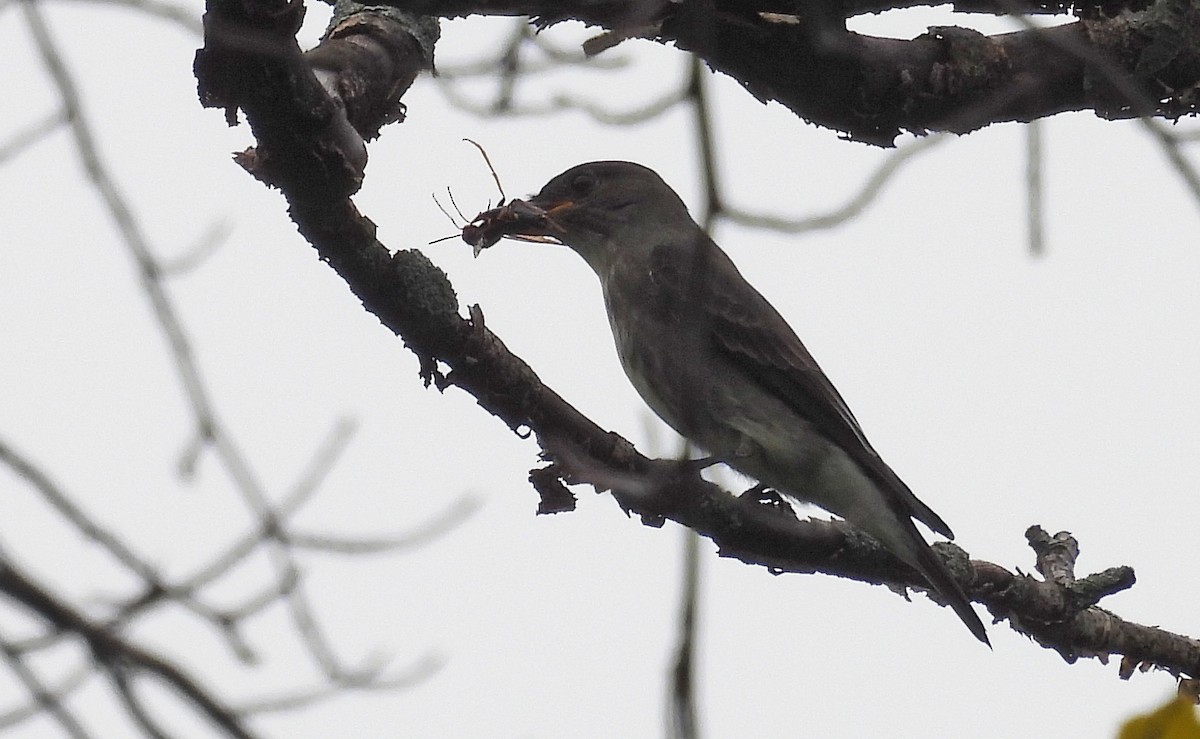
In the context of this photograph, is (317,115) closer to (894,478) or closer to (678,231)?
(894,478)

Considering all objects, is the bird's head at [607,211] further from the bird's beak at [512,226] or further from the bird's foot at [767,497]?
the bird's foot at [767,497]

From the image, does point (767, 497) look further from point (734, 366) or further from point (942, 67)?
point (942, 67)

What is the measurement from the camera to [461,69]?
4.29 m

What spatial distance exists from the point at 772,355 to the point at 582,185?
118 cm

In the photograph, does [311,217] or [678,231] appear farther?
[678,231]

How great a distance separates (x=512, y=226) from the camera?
5301 millimetres

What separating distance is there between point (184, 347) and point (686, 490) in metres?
1.01

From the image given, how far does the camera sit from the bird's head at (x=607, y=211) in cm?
596

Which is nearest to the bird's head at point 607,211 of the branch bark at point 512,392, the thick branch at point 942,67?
the branch bark at point 512,392

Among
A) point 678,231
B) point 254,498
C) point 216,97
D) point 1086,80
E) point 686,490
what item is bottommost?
point 686,490

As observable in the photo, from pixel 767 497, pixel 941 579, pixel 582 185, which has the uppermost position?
pixel 582 185

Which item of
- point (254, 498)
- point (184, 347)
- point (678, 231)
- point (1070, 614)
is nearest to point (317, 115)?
point (184, 347)

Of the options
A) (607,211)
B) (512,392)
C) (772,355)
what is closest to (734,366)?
(772,355)

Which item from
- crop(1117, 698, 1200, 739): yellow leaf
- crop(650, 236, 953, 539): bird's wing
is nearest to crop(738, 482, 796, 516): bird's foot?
crop(650, 236, 953, 539): bird's wing
